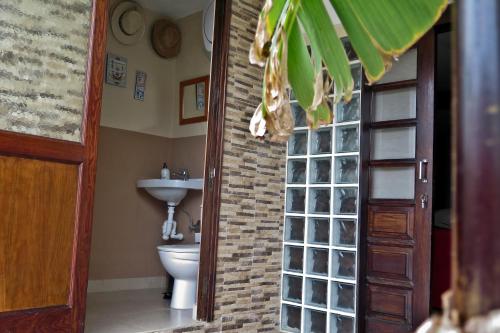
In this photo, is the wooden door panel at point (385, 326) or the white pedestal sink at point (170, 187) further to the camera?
the white pedestal sink at point (170, 187)

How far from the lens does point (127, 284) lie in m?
4.31

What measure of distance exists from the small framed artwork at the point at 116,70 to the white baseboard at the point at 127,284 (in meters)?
1.75

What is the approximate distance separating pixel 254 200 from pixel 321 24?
8.19 feet

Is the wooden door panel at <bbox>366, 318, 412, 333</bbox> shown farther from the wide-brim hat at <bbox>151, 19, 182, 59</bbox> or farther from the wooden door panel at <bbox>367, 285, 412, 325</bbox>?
the wide-brim hat at <bbox>151, 19, 182, 59</bbox>

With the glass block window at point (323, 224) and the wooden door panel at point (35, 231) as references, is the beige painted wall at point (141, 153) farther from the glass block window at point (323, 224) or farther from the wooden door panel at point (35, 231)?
the wooden door panel at point (35, 231)

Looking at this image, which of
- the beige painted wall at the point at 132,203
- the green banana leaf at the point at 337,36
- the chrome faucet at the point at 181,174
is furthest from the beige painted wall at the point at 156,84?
the green banana leaf at the point at 337,36

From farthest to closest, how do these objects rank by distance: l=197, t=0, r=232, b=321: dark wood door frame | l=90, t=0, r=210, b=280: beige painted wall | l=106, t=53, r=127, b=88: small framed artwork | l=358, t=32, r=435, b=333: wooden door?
l=106, t=53, r=127, b=88: small framed artwork, l=90, t=0, r=210, b=280: beige painted wall, l=197, t=0, r=232, b=321: dark wood door frame, l=358, t=32, r=435, b=333: wooden door

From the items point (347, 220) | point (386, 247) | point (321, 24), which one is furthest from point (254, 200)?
point (321, 24)

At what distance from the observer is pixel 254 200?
10.7 ft

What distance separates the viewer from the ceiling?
4520 mm

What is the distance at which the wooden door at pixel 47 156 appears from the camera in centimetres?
215

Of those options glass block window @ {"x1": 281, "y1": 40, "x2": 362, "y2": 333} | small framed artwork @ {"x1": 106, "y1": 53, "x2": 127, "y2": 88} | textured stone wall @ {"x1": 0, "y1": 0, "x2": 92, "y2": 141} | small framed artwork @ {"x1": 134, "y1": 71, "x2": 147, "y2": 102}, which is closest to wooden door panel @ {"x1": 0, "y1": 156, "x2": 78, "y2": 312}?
textured stone wall @ {"x1": 0, "y1": 0, "x2": 92, "y2": 141}

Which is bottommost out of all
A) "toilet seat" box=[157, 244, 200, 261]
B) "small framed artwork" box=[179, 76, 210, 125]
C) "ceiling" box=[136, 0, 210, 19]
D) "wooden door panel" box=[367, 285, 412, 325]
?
"wooden door panel" box=[367, 285, 412, 325]

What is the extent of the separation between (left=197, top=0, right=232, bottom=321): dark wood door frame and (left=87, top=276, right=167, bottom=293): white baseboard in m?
1.49
